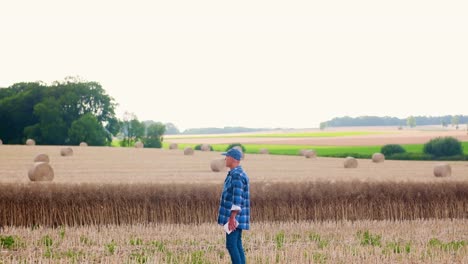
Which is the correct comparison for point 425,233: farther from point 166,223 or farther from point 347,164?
point 347,164

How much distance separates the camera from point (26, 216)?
1794 cm

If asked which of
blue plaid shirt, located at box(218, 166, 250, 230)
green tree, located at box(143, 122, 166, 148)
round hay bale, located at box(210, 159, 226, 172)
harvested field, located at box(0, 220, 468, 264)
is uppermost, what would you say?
green tree, located at box(143, 122, 166, 148)

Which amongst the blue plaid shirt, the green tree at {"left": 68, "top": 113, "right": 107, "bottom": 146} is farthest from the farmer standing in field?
the green tree at {"left": 68, "top": 113, "right": 107, "bottom": 146}

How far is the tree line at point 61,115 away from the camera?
61.7 metres

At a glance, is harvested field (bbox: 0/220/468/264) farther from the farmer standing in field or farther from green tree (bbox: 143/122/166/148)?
green tree (bbox: 143/122/166/148)

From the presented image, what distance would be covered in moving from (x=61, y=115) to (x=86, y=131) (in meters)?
5.03

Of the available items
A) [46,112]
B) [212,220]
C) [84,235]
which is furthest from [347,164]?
[46,112]

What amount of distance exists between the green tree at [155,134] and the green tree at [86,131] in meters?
13.8

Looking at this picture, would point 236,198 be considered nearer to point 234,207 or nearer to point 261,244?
point 234,207

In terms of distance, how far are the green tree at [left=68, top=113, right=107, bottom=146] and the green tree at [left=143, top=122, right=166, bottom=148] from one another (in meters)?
13.8

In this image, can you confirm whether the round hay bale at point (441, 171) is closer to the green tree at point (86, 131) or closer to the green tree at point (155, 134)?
the green tree at point (86, 131)

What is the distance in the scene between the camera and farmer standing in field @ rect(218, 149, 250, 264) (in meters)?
9.36

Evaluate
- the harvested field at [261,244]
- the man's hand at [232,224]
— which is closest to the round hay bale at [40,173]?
the harvested field at [261,244]

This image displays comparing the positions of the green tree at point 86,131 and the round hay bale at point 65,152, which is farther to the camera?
the green tree at point 86,131
